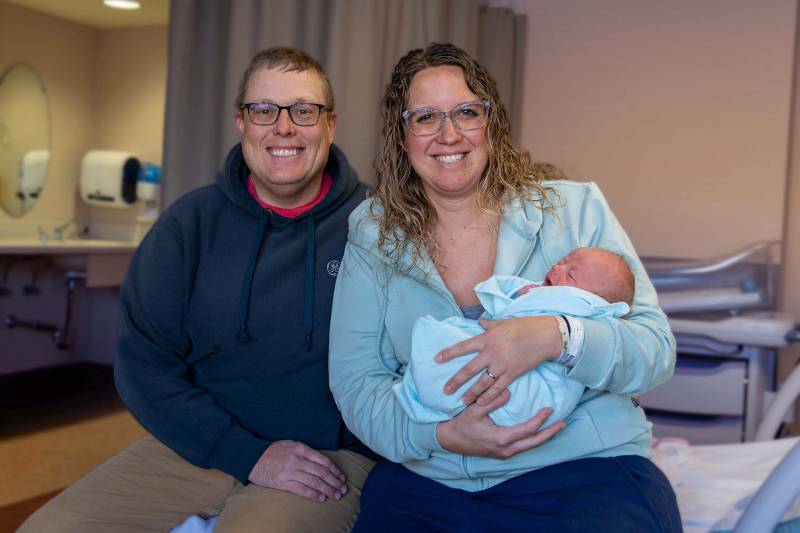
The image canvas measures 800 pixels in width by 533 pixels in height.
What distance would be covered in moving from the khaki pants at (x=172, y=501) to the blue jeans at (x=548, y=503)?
15 cm

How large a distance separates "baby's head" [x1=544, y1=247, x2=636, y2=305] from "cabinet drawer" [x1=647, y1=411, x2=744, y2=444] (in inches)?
63.9

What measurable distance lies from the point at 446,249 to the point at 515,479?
472 millimetres

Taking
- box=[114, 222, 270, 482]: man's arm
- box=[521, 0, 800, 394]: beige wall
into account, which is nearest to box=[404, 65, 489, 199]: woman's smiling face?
box=[114, 222, 270, 482]: man's arm

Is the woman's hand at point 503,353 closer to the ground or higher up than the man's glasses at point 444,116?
closer to the ground

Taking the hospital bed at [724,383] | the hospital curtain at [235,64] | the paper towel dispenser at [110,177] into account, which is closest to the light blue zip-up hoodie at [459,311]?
the hospital bed at [724,383]

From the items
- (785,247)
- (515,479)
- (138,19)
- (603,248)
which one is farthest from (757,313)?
(138,19)

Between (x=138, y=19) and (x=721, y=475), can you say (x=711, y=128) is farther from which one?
(x=138, y=19)

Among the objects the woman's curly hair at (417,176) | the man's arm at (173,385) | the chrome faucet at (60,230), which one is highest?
the woman's curly hair at (417,176)

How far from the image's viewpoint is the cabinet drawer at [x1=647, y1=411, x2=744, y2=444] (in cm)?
283

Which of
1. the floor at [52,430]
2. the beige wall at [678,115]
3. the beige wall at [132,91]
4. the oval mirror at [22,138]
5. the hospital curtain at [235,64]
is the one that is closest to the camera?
the hospital curtain at [235,64]

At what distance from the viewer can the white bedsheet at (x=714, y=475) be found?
5.57ft

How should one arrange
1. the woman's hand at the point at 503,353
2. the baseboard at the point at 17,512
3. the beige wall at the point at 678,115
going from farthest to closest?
the beige wall at the point at 678,115, the baseboard at the point at 17,512, the woman's hand at the point at 503,353

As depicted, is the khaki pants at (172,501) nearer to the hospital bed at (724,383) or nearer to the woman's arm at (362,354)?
the woman's arm at (362,354)

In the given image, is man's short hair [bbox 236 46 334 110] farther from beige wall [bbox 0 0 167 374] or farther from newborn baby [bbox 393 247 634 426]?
beige wall [bbox 0 0 167 374]
